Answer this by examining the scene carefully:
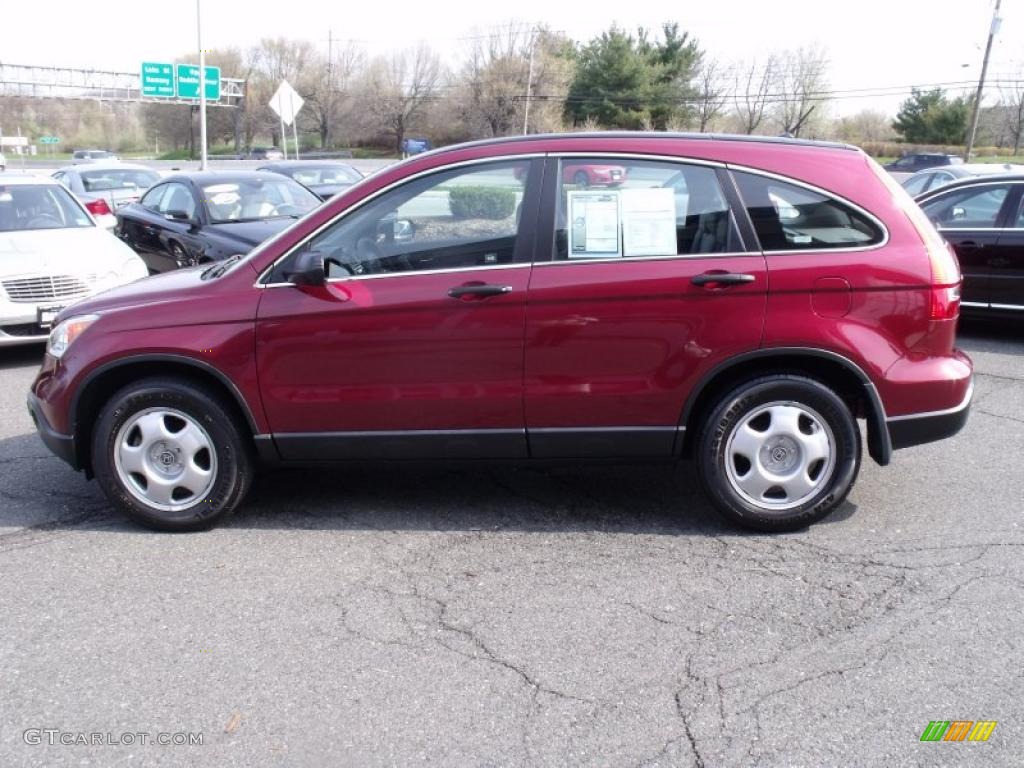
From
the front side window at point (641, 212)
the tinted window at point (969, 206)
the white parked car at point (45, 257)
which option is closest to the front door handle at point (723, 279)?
the front side window at point (641, 212)

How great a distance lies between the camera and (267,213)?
34.9 ft

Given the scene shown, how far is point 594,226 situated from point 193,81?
118ft

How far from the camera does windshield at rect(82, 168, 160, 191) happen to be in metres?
17.2

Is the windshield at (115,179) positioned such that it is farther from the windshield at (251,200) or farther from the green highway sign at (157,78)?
the green highway sign at (157,78)

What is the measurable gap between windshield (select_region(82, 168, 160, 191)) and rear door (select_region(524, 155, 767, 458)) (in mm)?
14774

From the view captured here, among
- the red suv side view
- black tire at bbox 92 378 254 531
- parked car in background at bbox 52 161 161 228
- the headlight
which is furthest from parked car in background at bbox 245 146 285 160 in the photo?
the red suv side view

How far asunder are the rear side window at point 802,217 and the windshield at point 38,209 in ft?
24.6

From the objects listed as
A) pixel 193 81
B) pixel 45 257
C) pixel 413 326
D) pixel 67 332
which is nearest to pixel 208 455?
pixel 67 332

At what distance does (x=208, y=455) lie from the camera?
14.8ft

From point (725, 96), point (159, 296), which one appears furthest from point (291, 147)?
point (159, 296)

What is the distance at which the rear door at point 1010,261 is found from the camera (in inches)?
338

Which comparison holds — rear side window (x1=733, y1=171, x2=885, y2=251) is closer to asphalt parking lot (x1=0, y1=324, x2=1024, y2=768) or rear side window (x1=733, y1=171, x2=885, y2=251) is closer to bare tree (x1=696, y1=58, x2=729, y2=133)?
asphalt parking lot (x1=0, y1=324, x2=1024, y2=768)

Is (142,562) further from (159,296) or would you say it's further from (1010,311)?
(1010,311)

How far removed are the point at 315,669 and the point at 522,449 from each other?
1487mm
